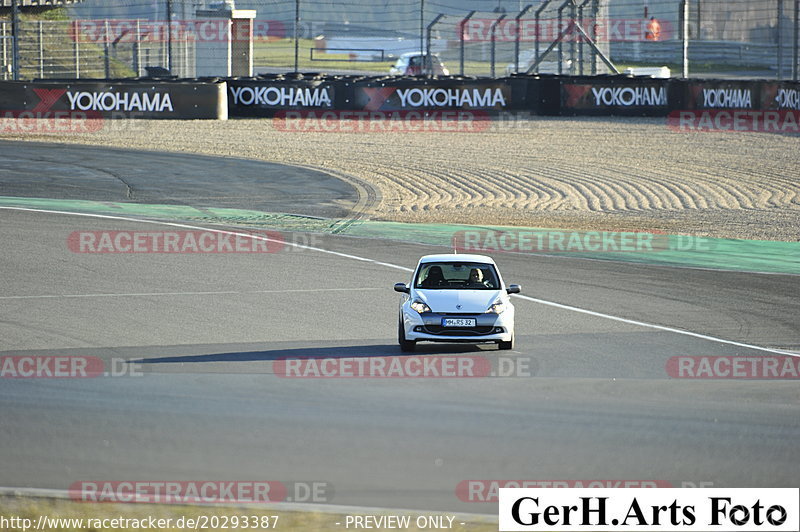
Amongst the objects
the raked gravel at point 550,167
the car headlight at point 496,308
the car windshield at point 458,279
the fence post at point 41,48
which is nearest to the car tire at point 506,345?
the car headlight at point 496,308

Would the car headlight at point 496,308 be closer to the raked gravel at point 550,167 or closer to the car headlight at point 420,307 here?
the car headlight at point 420,307

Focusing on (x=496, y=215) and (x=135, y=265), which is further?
(x=496, y=215)

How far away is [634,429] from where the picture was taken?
30.9 feet

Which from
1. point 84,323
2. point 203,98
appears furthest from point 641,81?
point 84,323

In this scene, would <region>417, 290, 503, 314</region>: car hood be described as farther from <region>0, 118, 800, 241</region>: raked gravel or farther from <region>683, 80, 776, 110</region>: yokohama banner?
<region>683, 80, 776, 110</region>: yokohama banner

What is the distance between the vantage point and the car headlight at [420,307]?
12750mm

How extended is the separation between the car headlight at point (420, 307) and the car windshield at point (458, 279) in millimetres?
456

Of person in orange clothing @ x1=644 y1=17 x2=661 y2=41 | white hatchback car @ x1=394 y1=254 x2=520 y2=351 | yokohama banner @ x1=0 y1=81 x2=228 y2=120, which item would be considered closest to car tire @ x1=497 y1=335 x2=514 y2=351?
white hatchback car @ x1=394 y1=254 x2=520 y2=351

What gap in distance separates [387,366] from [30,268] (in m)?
7.80

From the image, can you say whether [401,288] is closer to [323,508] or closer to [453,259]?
[453,259]

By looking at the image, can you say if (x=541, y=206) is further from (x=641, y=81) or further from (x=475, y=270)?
(x=641, y=81)

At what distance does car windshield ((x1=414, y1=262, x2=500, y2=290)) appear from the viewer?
13.4m

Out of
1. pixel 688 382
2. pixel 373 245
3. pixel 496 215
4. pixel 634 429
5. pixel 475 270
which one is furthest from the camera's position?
pixel 496 215

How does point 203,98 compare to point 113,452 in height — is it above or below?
above
